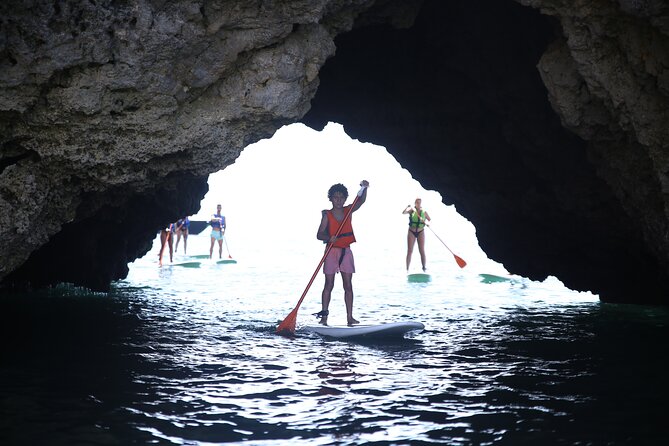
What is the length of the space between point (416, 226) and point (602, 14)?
1180 cm

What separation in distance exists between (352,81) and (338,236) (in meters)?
4.45

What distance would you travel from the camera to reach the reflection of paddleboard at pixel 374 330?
898cm

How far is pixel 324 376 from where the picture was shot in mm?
6934

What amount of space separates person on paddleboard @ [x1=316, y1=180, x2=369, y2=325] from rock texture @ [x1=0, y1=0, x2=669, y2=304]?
1.94 meters

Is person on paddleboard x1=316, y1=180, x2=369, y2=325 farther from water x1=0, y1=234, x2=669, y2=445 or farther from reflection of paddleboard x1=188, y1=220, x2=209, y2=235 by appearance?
reflection of paddleboard x1=188, y1=220, x2=209, y2=235

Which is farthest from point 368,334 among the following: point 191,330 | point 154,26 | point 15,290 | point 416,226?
point 416,226

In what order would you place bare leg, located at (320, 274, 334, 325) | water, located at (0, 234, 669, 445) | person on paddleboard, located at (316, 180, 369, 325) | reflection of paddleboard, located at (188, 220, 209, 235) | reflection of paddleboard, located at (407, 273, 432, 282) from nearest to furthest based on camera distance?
water, located at (0, 234, 669, 445), bare leg, located at (320, 274, 334, 325), person on paddleboard, located at (316, 180, 369, 325), reflection of paddleboard, located at (407, 273, 432, 282), reflection of paddleboard, located at (188, 220, 209, 235)

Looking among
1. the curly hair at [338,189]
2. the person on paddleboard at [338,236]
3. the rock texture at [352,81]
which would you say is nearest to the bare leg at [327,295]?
the person on paddleboard at [338,236]

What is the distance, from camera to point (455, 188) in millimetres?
14188

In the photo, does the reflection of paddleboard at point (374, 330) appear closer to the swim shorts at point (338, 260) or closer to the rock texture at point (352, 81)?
the swim shorts at point (338, 260)

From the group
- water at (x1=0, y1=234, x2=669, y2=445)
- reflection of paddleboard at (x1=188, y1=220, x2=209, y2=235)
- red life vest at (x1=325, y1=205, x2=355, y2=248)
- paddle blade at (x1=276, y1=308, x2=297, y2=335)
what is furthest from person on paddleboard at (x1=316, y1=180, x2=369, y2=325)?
reflection of paddleboard at (x1=188, y1=220, x2=209, y2=235)

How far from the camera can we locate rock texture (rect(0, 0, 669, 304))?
23.3 feet

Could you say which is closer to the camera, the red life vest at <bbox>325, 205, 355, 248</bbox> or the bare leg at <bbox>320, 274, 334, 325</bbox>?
the bare leg at <bbox>320, 274, 334, 325</bbox>

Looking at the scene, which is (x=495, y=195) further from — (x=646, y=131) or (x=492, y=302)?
(x=646, y=131)
